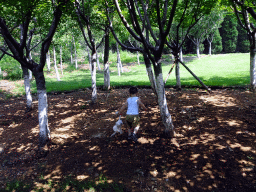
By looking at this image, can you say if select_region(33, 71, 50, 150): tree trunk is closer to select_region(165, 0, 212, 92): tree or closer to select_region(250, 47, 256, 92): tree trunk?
select_region(165, 0, 212, 92): tree

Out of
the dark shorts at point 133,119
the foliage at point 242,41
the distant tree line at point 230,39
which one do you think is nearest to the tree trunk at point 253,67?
the dark shorts at point 133,119

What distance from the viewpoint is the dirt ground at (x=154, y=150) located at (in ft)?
12.5

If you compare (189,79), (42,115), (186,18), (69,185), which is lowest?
(69,185)

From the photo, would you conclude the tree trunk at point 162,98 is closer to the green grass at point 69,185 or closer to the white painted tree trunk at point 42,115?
the green grass at point 69,185

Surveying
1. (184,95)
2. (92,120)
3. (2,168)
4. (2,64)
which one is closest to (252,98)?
(184,95)

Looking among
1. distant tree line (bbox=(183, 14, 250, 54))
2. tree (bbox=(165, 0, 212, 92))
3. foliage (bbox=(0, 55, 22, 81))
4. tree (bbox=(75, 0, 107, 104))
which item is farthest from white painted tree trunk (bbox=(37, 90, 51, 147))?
distant tree line (bbox=(183, 14, 250, 54))

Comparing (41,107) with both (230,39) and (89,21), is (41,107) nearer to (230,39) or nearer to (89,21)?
(89,21)

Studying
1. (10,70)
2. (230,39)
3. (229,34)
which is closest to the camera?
(10,70)

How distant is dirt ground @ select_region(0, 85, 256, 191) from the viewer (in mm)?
3811

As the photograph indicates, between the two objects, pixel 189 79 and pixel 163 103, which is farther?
pixel 189 79

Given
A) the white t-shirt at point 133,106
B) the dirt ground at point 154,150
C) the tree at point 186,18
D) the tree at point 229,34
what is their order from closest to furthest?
the dirt ground at point 154,150, the white t-shirt at point 133,106, the tree at point 186,18, the tree at point 229,34

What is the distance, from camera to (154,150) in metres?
4.87

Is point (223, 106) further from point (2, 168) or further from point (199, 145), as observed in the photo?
point (2, 168)

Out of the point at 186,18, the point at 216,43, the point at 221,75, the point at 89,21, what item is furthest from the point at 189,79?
the point at 216,43
